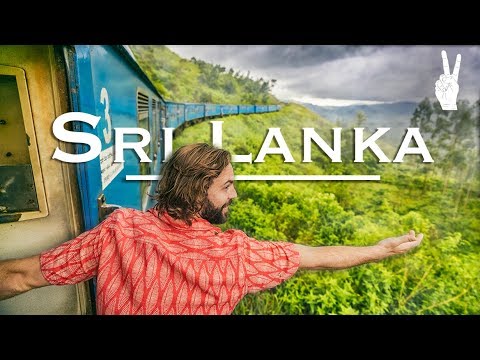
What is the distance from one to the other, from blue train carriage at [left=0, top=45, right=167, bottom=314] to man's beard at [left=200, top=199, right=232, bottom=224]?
0.61 m

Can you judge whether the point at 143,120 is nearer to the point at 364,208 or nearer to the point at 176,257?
the point at 176,257

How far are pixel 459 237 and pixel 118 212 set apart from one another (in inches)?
96.4

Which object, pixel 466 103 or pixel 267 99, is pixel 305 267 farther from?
pixel 466 103

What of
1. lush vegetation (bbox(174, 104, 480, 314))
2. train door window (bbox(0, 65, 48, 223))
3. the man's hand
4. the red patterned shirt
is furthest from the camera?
lush vegetation (bbox(174, 104, 480, 314))

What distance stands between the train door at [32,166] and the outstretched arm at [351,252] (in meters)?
1.43

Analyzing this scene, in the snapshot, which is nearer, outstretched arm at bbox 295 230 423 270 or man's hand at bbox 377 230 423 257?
outstretched arm at bbox 295 230 423 270

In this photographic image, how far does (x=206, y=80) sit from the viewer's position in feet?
8.39

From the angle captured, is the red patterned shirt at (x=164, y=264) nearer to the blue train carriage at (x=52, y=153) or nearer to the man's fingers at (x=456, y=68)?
the blue train carriage at (x=52, y=153)

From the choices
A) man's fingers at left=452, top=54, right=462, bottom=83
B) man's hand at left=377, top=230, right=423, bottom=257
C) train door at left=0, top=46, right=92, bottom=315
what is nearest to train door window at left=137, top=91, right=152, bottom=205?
train door at left=0, top=46, right=92, bottom=315

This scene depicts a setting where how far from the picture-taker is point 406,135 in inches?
98.3

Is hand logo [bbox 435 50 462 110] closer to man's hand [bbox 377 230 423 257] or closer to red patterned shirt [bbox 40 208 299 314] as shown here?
man's hand [bbox 377 230 423 257]

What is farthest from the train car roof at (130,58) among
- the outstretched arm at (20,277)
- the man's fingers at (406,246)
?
the man's fingers at (406,246)

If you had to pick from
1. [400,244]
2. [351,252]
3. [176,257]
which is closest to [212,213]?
[176,257]

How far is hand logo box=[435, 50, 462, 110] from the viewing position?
249 cm
